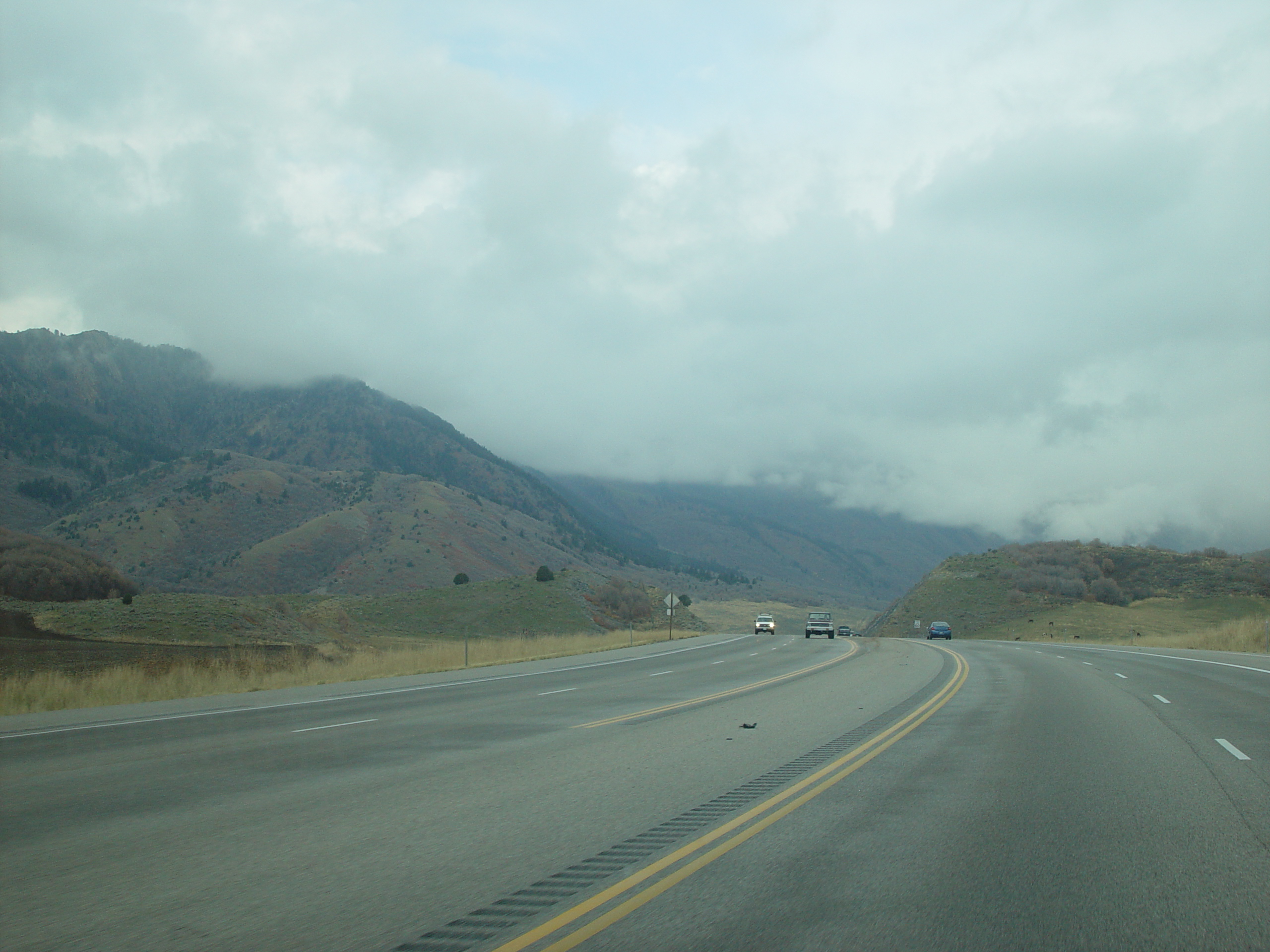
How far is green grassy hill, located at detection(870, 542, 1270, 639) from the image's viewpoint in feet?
231

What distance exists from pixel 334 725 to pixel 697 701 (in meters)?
6.61

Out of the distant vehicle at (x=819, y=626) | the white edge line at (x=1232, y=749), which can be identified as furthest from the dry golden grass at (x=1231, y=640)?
the white edge line at (x=1232, y=749)

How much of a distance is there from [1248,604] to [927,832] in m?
80.3

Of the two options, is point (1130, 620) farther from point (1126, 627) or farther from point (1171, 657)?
point (1171, 657)

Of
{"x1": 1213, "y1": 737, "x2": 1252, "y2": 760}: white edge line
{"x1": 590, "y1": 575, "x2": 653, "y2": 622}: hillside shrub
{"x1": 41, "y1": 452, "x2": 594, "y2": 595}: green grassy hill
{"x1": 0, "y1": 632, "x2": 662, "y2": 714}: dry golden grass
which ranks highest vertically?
{"x1": 41, "y1": 452, "x2": 594, "y2": 595}: green grassy hill

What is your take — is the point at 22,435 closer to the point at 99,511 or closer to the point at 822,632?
the point at 99,511

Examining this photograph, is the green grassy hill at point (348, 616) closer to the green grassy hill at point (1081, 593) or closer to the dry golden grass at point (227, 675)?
the dry golden grass at point (227, 675)

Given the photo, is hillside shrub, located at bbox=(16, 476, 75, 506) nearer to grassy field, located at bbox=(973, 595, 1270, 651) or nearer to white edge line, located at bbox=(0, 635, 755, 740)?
grassy field, located at bbox=(973, 595, 1270, 651)

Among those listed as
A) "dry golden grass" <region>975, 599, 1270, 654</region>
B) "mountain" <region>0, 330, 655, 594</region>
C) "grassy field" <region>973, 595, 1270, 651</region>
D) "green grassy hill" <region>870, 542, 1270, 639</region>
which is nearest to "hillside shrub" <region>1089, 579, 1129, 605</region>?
"green grassy hill" <region>870, 542, 1270, 639</region>

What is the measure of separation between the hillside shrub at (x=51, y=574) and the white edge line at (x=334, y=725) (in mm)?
44553

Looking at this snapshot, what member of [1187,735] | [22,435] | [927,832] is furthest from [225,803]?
[22,435]

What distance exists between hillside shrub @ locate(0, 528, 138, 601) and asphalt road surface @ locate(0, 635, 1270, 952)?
4730 cm

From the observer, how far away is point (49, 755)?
10.8 metres

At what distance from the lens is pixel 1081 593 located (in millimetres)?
82125
